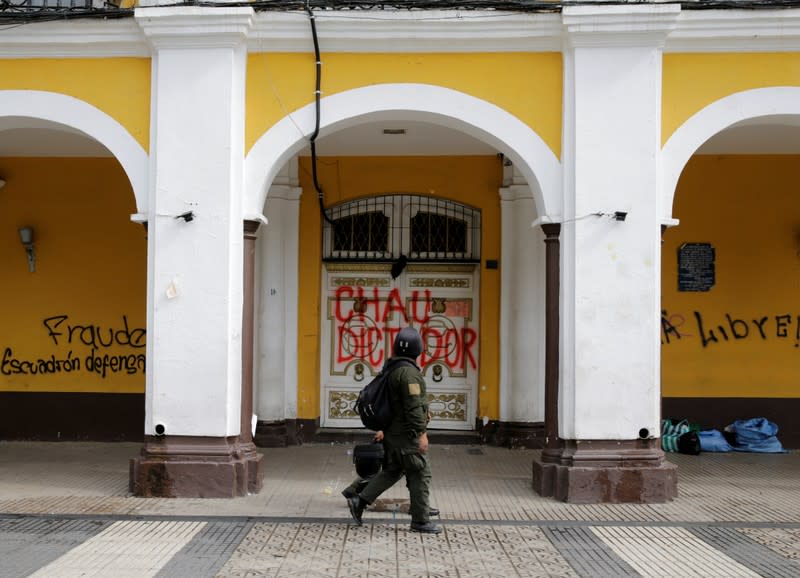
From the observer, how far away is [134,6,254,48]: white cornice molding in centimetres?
805

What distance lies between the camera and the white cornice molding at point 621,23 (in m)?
7.97

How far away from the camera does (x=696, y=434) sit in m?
10.7

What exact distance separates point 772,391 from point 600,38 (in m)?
5.26

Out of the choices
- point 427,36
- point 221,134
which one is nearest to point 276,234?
point 221,134

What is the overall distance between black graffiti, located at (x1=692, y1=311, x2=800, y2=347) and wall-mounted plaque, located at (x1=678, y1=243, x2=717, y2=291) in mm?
356

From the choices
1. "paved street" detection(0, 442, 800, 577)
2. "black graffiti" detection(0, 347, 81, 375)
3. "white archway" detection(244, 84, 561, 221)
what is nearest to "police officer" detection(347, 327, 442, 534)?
"paved street" detection(0, 442, 800, 577)

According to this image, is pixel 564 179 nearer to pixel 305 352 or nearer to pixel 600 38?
pixel 600 38

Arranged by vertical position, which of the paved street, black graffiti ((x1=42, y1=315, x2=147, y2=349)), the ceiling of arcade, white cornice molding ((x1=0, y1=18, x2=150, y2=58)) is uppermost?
white cornice molding ((x1=0, y1=18, x2=150, y2=58))

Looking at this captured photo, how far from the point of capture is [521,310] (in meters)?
11.0

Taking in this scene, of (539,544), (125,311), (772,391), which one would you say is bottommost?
(539,544)

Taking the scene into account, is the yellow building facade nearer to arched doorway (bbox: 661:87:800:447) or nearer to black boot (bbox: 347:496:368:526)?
black boot (bbox: 347:496:368:526)

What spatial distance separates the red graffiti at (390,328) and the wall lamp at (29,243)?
3759mm

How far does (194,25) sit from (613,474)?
540 cm

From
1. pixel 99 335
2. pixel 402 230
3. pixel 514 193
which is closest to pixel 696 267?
pixel 514 193
